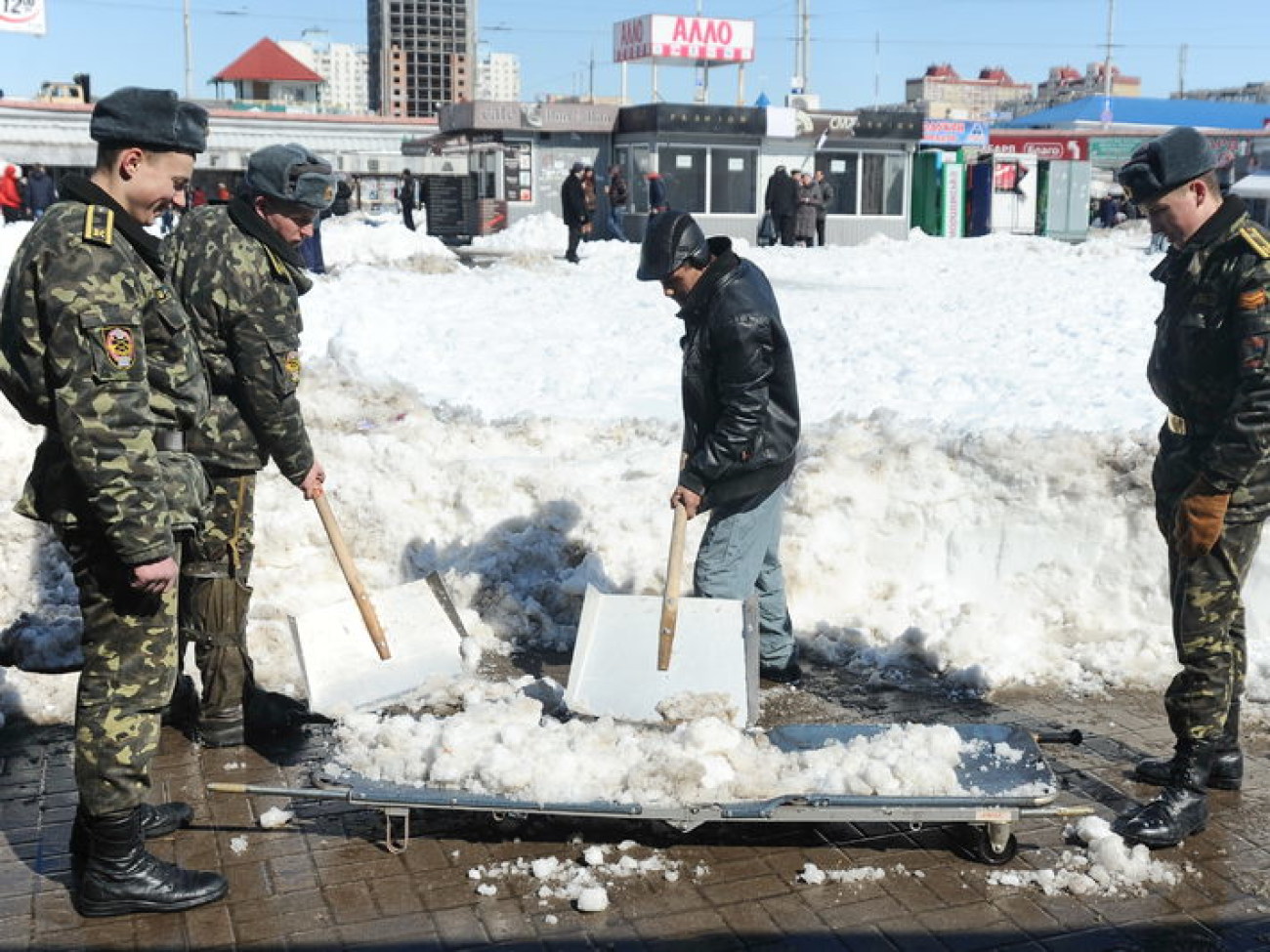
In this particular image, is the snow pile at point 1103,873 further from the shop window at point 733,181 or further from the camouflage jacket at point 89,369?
the shop window at point 733,181

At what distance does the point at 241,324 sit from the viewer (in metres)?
4.54

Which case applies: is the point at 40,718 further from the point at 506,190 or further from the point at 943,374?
the point at 506,190

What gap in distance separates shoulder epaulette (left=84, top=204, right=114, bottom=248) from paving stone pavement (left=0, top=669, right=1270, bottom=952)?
6.08ft

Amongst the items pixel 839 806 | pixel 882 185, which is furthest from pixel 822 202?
pixel 839 806

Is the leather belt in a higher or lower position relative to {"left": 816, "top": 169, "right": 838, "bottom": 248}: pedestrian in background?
lower

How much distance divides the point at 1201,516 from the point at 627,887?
2.06m

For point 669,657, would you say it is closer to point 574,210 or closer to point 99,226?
point 99,226

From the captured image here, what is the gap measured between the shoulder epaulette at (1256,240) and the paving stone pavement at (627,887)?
5.84 feet

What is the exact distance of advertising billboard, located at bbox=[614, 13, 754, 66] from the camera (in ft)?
124

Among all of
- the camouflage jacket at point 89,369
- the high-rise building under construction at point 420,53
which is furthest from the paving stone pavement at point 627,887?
the high-rise building under construction at point 420,53

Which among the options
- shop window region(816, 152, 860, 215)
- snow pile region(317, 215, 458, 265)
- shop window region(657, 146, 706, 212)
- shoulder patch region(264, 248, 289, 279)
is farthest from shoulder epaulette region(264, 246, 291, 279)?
shop window region(816, 152, 860, 215)

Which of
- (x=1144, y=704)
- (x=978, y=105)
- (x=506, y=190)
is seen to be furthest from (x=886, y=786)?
(x=978, y=105)

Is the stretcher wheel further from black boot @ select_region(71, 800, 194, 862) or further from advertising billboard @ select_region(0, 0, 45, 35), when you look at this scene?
advertising billboard @ select_region(0, 0, 45, 35)

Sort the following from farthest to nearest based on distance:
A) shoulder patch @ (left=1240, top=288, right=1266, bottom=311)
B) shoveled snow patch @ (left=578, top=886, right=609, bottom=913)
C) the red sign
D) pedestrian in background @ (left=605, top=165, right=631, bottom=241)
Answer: the red sign, pedestrian in background @ (left=605, top=165, right=631, bottom=241), shoulder patch @ (left=1240, top=288, right=1266, bottom=311), shoveled snow patch @ (left=578, top=886, right=609, bottom=913)
